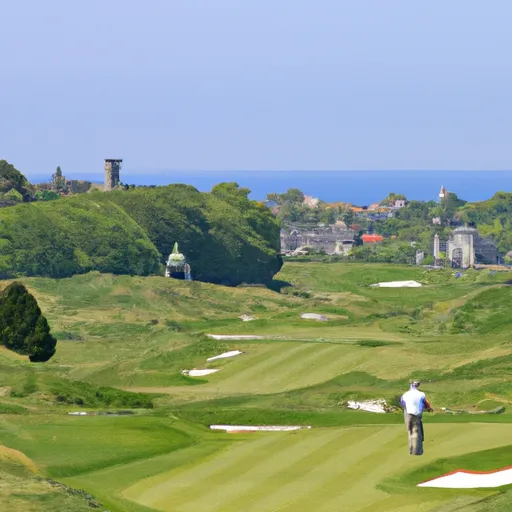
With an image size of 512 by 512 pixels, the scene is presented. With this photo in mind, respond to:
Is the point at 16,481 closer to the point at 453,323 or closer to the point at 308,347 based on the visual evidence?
the point at 308,347

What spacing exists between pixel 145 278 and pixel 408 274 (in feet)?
196

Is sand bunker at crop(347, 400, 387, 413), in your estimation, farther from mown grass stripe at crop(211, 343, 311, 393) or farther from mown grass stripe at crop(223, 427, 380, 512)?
mown grass stripe at crop(223, 427, 380, 512)

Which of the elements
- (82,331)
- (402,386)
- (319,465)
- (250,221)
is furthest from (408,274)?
(319,465)

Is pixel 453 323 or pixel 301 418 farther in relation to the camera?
pixel 453 323

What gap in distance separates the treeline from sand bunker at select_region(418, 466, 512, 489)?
3700 inches

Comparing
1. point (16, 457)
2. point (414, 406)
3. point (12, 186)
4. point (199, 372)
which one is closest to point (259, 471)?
point (16, 457)

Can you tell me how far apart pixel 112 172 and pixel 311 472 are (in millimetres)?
160839

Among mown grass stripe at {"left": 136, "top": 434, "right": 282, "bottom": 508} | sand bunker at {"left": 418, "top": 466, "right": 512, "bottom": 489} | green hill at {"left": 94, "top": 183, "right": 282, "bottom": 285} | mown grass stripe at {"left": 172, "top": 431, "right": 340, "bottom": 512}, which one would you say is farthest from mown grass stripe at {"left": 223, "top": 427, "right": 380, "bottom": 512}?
green hill at {"left": 94, "top": 183, "right": 282, "bottom": 285}

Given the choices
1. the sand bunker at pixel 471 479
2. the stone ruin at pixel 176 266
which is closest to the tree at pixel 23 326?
the sand bunker at pixel 471 479

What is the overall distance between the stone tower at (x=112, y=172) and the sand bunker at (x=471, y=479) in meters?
160

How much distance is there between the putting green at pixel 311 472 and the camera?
33.6 metres

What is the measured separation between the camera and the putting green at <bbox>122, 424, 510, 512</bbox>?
110 ft

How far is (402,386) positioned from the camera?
6325cm

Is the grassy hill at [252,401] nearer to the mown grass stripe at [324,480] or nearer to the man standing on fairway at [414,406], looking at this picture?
the mown grass stripe at [324,480]
